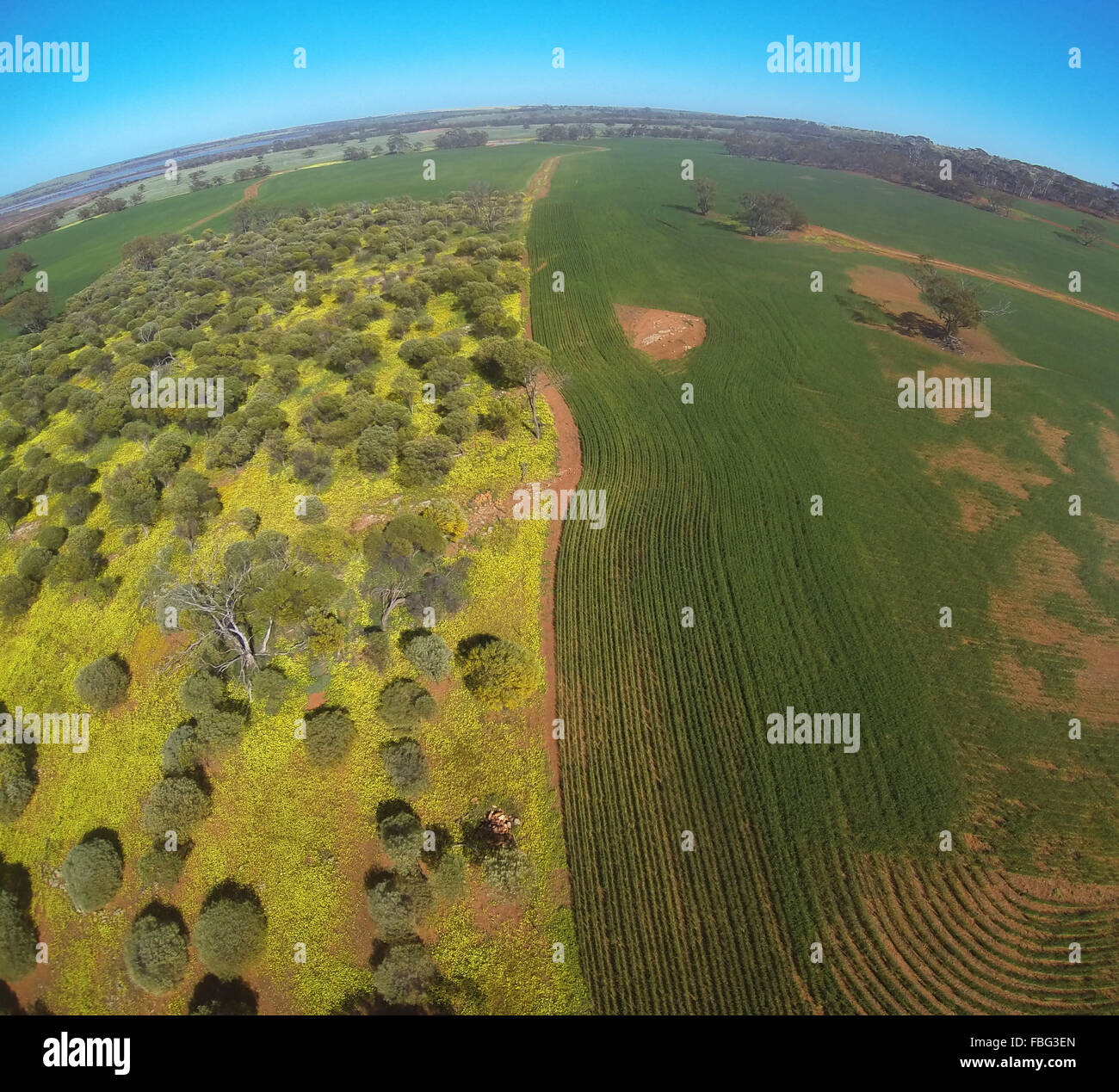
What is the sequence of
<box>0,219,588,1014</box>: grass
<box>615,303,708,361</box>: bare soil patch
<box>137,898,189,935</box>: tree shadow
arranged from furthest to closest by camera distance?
<box>615,303,708,361</box>: bare soil patch
<box>137,898,189,935</box>: tree shadow
<box>0,219,588,1014</box>: grass

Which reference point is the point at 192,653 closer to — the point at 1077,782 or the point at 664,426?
the point at 664,426

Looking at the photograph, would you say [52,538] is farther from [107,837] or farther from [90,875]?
[90,875]

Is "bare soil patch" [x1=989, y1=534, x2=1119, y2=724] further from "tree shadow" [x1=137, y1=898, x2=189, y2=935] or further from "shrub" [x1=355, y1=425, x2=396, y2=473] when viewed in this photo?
"shrub" [x1=355, y1=425, x2=396, y2=473]

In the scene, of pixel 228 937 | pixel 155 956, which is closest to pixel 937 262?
pixel 228 937

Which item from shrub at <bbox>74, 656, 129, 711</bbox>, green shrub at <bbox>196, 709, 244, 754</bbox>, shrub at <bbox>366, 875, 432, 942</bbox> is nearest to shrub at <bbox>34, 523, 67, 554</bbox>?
shrub at <bbox>74, 656, 129, 711</bbox>

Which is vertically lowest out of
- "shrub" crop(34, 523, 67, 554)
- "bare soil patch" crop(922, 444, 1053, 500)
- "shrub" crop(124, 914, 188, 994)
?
"shrub" crop(124, 914, 188, 994)

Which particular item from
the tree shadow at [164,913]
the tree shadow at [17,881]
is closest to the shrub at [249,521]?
the tree shadow at [17,881]

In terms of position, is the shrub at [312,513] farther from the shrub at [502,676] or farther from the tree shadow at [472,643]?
the shrub at [502,676]
